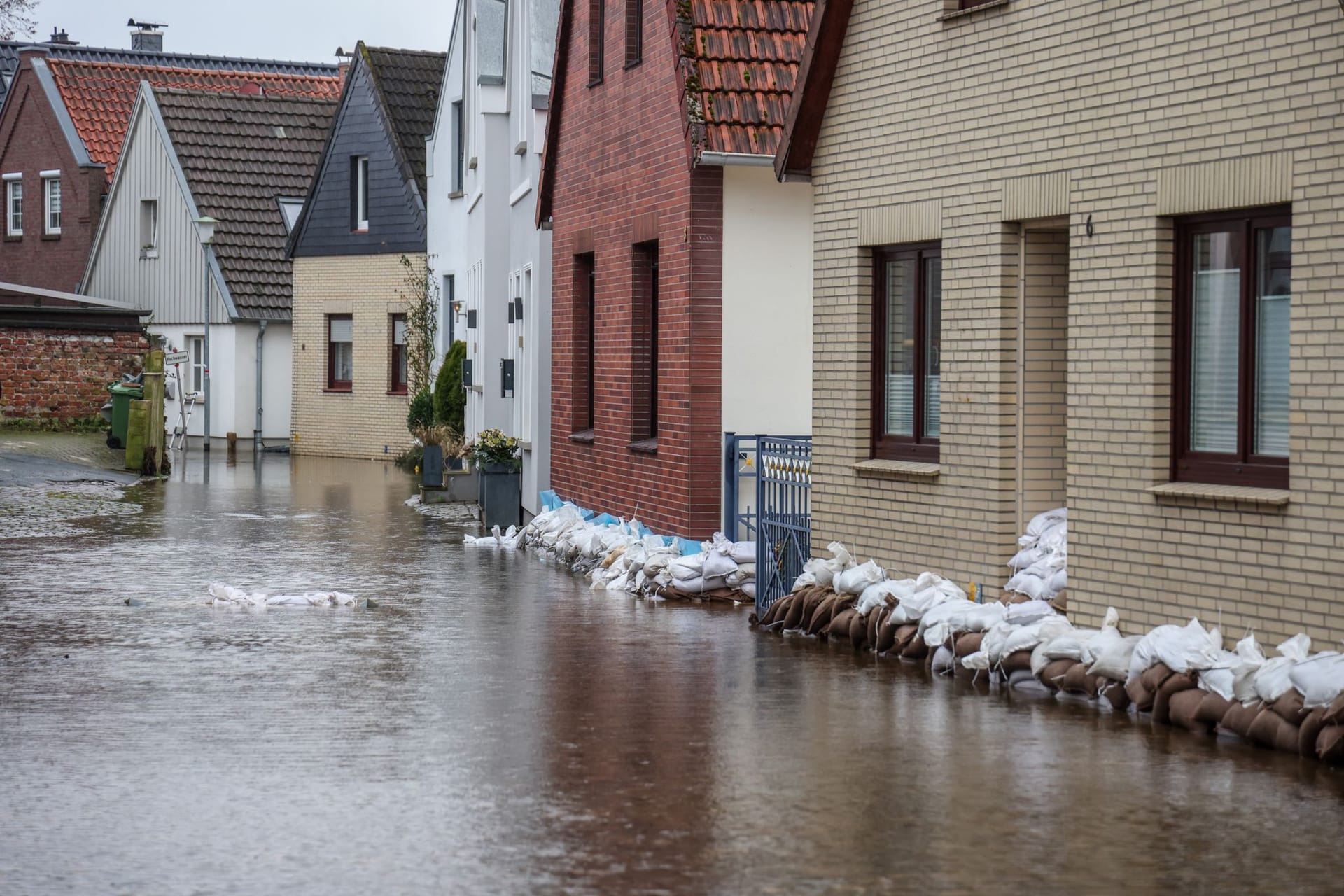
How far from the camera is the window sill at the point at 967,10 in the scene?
1243 centimetres

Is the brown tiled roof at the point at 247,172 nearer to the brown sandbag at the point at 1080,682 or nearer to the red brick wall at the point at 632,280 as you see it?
the red brick wall at the point at 632,280

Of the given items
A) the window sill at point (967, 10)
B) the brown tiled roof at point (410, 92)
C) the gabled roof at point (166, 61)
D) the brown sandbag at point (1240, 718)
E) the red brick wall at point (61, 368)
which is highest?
the gabled roof at point (166, 61)

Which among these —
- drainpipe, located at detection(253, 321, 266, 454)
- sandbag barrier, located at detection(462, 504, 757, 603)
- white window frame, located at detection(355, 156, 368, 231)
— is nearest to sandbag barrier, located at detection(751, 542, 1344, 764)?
sandbag barrier, located at detection(462, 504, 757, 603)

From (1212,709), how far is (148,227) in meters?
40.0

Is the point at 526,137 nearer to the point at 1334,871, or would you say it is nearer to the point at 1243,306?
the point at 1243,306

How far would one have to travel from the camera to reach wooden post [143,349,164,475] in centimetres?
3231

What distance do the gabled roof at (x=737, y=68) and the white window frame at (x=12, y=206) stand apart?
1522 inches

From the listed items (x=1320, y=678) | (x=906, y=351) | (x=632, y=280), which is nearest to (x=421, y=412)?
(x=632, y=280)

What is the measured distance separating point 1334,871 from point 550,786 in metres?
3.29

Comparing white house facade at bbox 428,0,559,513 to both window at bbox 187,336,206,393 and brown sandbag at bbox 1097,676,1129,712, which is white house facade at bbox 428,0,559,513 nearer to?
window at bbox 187,336,206,393

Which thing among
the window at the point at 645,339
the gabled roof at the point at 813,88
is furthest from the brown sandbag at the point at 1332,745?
the window at the point at 645,339

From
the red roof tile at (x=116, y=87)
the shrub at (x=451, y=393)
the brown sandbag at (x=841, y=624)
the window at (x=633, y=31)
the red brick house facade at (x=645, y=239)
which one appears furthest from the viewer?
the red roof tile at (x=116, y=87)

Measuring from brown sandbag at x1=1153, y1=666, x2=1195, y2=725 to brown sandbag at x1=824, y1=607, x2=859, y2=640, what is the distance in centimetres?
350

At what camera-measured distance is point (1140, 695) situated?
33.6ft
